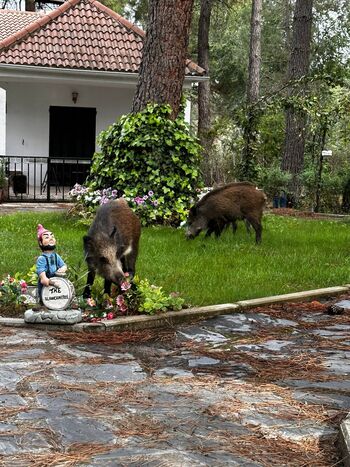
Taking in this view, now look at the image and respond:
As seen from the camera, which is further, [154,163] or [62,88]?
[62,88]

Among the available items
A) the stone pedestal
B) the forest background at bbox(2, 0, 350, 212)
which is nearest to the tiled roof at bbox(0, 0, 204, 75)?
the forest background at bbox(2, 0, 350, 212)

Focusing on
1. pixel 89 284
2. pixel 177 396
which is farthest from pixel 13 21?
pixel 177 396

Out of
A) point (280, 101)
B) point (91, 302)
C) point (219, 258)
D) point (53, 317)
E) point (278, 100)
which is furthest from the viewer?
point (278, 100)

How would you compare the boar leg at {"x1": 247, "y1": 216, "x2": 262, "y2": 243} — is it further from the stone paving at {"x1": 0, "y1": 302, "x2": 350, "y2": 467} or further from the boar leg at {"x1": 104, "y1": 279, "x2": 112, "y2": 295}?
the boar leg at {"x1": 104, "y1": 279, "x2": 112, "y2": 295}

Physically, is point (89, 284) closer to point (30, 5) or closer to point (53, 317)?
point (53, 317)

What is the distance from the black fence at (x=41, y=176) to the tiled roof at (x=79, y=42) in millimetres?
2796

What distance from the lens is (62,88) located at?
2228cm

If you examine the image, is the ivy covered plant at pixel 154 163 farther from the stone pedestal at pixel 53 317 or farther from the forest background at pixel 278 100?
the stone pedestal at pixel 53 317

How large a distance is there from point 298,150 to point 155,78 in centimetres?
972

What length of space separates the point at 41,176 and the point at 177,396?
56.5 ft

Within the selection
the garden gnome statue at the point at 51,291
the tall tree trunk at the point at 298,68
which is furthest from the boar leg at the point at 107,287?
the tall tree trunk at the point at 298,68

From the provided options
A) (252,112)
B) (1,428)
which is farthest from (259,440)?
(252,112)

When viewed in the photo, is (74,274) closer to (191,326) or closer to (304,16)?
(191,326)

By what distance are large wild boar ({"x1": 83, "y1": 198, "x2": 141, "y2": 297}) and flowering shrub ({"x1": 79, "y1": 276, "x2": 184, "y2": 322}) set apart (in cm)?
16
